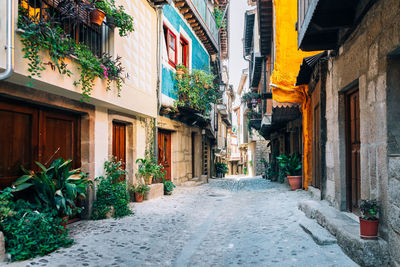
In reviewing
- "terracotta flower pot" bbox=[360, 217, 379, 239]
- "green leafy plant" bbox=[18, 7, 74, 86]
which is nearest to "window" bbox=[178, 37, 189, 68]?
"green leafy plant" bbox=[18, 7, 74, 86]

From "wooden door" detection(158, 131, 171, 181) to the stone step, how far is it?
6098 millimetres

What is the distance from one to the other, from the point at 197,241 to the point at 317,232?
1.76 meters

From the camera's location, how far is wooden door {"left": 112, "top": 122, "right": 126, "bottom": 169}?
7.46 metres

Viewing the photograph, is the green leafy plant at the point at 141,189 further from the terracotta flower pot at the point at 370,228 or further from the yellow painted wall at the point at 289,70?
the terracotta flower pot at the point at 370,228

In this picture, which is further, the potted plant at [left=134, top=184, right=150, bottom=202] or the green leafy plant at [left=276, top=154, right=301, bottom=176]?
the green leafy plant at [left=276, top=154, right=301, bottom=176]

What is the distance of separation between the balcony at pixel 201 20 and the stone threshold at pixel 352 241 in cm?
860

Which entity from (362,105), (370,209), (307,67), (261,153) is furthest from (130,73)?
(261,153)

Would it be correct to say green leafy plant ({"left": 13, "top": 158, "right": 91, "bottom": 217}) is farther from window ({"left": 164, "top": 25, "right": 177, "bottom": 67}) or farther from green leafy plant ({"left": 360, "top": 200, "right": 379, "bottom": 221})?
window ({"left": 164, "top": 25, "right": 177, "bottom": 67})

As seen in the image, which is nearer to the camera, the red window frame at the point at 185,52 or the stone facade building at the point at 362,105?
the stone facade building at the point at 362,105

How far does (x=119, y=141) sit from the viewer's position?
7.68 meters

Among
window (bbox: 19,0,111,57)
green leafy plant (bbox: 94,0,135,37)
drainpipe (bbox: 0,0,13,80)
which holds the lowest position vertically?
drainpipe (bbox: 0,0,13,80)

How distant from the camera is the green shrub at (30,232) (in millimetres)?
3525

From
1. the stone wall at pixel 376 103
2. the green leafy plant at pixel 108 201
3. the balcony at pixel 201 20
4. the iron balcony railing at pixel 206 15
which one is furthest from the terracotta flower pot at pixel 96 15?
the iron balcony railing at pixel 206 15

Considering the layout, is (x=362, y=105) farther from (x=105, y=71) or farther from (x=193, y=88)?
(x=193, y=88)
